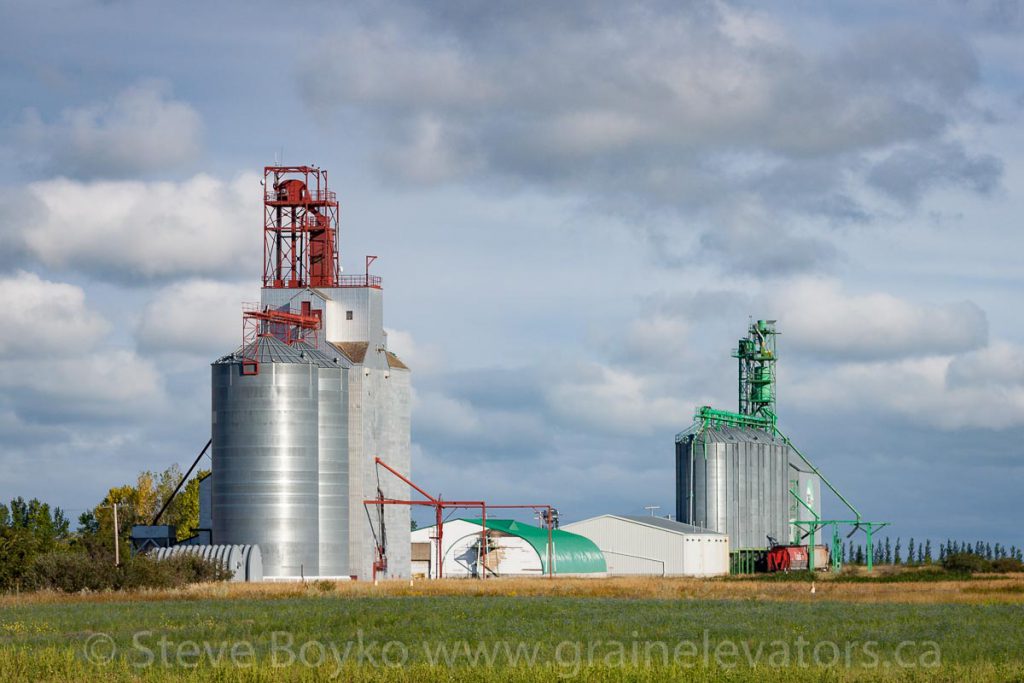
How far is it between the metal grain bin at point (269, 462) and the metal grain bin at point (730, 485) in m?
42.2

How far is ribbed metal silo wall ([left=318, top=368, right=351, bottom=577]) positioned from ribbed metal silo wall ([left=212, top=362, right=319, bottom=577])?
1845 millimetres

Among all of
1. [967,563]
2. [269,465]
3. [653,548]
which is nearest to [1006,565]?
[967,563]

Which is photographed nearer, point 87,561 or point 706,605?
point 706,605

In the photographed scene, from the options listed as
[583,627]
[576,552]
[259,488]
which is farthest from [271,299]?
[583,627]

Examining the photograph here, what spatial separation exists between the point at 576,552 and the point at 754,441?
2444cm

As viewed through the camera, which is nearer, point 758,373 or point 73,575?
point 73,575

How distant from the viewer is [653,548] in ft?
365

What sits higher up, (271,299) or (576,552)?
(271,299)

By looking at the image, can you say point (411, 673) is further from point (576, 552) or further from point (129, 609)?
point (576, 552)

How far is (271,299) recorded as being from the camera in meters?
100

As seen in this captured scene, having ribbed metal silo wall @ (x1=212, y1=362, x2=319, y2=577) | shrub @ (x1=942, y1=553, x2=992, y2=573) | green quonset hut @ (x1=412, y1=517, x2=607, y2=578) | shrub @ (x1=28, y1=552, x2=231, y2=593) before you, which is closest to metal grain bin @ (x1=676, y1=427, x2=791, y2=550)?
green quonset hut @ (x1=412, y1=517, x2=607, y2=578)

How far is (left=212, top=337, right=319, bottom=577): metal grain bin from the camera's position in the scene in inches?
3393

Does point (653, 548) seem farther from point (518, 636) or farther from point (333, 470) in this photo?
point (518, 636)

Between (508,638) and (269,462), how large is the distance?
158 feet
